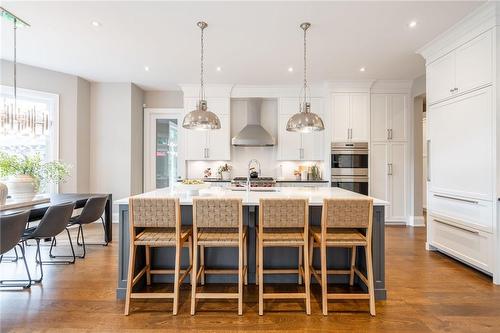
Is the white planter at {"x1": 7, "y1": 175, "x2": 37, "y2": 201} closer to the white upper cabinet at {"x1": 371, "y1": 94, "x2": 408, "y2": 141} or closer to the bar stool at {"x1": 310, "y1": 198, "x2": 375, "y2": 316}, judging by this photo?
the bar stool at {"x1": 310, "y1": 198, "x2": 375, "y2": 316}

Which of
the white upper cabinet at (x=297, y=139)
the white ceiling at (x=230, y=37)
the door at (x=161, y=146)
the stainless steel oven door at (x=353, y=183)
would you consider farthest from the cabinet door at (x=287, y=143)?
the door at (x=161, y=146)

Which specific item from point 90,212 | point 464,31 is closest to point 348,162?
point 464,31

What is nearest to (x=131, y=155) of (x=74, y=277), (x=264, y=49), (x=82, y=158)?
(x=82, y=158)

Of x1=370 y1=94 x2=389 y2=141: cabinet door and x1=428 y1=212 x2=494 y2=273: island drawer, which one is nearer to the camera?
x1=428 y1=212 x2=494 y2=273: island drawer

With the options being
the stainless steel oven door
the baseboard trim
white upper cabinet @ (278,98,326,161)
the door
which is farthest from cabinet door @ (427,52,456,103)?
the door

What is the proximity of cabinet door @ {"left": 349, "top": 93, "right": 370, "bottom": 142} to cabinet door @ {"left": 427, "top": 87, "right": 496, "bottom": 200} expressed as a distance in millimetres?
1623

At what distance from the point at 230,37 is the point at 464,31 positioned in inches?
109

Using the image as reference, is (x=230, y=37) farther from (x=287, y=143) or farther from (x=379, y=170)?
(x=379, y=170)

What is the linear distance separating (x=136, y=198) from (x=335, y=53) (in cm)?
343

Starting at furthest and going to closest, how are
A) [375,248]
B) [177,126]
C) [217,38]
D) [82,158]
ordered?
[177,126] → [82,158] → [217,38] → [375,248]

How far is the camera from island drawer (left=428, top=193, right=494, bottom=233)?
9.57 feet

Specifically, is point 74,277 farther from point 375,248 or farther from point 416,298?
point 416,298

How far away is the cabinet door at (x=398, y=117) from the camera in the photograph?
5.52 metres

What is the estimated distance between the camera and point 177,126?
6227mm
